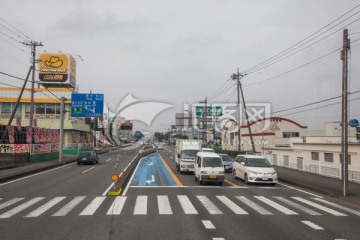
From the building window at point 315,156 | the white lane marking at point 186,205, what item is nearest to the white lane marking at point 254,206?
the white lane marking at point 186,205

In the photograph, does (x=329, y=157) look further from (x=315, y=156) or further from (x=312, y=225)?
(x=312, y=225)

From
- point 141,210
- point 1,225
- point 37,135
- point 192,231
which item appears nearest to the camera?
point 192,231

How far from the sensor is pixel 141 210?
1176 cm

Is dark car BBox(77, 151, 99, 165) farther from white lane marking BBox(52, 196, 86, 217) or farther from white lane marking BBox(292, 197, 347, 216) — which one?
white lane marking BBox(292, 197, 347, 216)

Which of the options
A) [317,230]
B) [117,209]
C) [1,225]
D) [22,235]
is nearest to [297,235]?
[317,230]

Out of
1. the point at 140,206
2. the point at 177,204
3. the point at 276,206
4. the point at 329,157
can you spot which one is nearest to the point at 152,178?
the point at 177,204

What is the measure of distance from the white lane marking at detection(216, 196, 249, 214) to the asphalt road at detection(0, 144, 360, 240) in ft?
0.12

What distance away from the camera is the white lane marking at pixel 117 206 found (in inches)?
450

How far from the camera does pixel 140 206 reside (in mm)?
12531

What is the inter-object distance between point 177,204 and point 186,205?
42 cm

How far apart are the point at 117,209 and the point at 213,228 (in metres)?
4.10

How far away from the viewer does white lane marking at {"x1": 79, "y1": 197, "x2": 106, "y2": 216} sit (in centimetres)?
1122

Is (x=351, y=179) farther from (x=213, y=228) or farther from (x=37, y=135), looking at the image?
(x=37, y=135)

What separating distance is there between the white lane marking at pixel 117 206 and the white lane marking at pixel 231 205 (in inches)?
158
